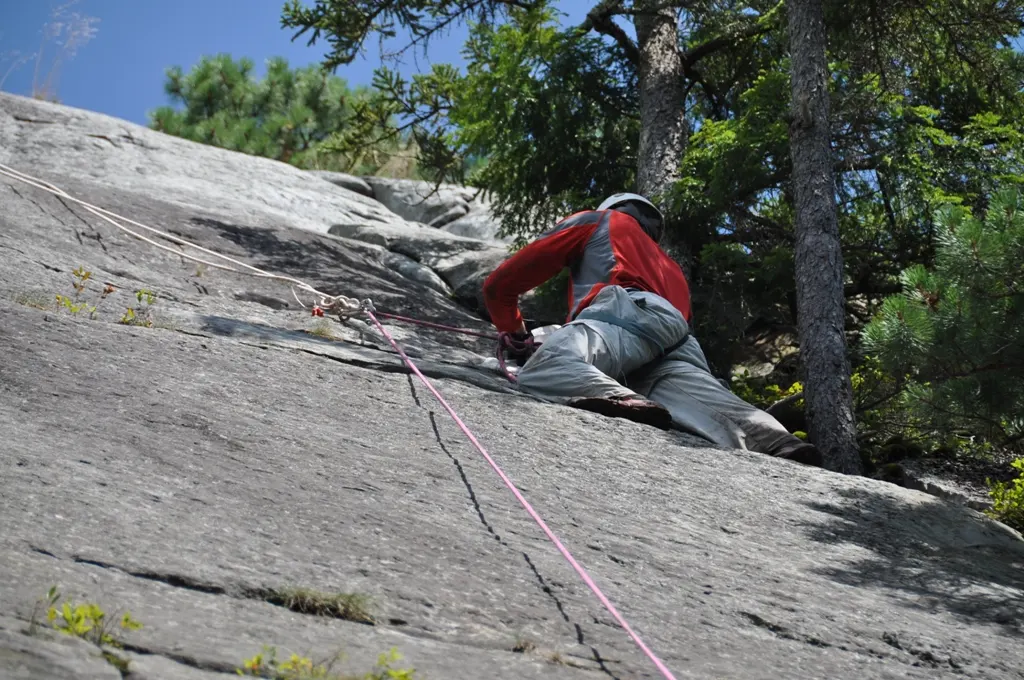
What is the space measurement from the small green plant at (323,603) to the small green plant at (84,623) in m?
0.54

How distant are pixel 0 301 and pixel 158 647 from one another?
329 centimetres

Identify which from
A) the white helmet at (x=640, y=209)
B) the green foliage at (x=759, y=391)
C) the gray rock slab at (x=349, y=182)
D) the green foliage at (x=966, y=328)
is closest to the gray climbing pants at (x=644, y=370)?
the white helmet at (x=640, y=209)

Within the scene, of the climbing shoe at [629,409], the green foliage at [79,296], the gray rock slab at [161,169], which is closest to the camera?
the green foliage at [79,296]

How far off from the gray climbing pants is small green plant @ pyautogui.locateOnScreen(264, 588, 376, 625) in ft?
10.4

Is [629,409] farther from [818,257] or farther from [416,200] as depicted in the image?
[416,200]

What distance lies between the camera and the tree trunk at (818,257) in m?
7.36

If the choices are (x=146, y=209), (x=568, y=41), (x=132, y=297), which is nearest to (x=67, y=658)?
(x=132, y=297)

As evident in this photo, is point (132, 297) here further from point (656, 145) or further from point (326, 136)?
point (326, 136)

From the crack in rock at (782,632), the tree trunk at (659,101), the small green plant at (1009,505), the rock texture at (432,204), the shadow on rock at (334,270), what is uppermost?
the tree trunk at (659,101)

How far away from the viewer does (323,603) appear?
319 cm

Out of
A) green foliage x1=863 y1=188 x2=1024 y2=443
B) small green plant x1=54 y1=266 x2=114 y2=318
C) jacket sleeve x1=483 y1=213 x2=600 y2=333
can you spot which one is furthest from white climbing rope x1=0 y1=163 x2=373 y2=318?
green foliage x1=863 y1=188 x2=1024 y2=443

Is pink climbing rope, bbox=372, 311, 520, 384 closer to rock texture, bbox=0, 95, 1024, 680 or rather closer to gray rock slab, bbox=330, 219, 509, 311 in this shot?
rock texture, bbox=0, 95, 1024, 680

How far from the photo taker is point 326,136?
24203mm

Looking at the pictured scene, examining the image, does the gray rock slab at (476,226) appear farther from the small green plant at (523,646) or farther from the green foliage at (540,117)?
the small green plant at (523,646)
